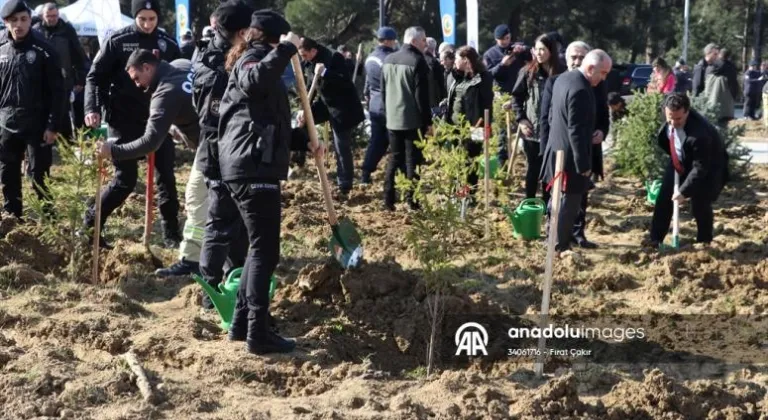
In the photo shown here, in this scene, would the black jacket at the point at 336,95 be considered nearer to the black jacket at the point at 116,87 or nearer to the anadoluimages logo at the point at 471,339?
the black jacket at the point at 116,87

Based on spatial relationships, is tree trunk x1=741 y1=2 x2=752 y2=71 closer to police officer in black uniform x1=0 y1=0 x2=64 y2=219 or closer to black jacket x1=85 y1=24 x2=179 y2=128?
police officer in black uniform x1=0 y1=0 x2=64 y2=219

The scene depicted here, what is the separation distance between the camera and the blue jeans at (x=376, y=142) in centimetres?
1187

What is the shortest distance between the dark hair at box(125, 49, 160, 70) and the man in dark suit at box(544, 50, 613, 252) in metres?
2.93

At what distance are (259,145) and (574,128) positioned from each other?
320 cm

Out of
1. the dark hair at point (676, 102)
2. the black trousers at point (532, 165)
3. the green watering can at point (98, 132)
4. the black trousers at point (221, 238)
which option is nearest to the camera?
the black trousers at point (221, 238)

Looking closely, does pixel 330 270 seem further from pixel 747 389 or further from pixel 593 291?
pixel 747 389

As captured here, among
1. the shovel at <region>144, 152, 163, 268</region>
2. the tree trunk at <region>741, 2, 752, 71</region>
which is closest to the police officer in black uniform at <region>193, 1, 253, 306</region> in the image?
the shovel at <region>144, 152, 163, 268</region>

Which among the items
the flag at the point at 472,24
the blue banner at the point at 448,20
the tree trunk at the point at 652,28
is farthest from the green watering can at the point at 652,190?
the tree trunk at the point at 652,28

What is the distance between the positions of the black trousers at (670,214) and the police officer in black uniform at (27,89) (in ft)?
16.1

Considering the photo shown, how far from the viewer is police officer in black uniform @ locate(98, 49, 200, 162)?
7.24 m

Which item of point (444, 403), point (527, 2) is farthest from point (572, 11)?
point (444, 403)

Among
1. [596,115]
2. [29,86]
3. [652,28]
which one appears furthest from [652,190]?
[652,28]

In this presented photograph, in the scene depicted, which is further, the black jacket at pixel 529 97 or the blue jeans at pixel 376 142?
the blue jeans at pixel 376 142

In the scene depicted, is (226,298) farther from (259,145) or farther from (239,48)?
(239,48)
